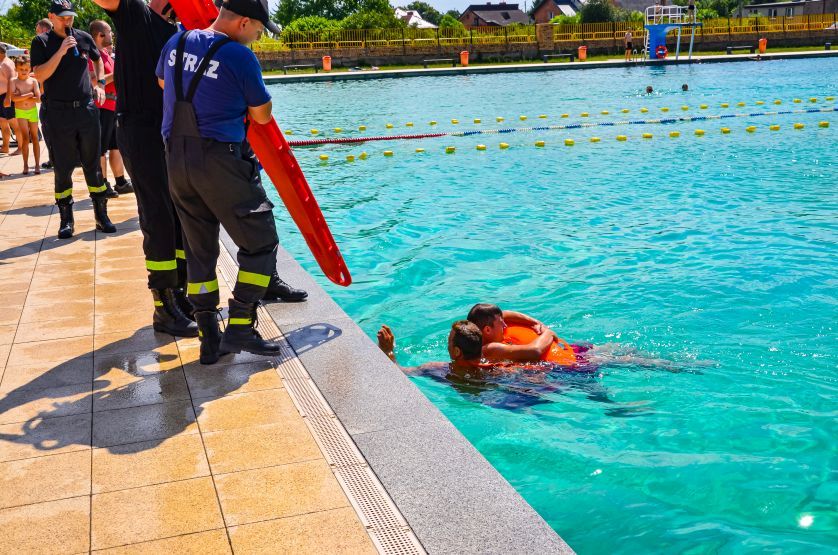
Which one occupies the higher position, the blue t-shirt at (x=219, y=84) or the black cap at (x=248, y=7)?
the black cap at (x=248, y=7)

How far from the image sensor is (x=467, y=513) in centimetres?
330

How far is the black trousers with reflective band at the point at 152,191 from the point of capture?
543cm

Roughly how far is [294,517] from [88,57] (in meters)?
6.96

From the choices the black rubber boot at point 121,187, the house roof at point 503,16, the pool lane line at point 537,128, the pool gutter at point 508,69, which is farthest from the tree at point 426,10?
the black rubber boot at point 121,187

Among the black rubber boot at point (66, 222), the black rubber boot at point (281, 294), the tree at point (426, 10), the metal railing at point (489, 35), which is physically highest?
the tree at point (426, 10)

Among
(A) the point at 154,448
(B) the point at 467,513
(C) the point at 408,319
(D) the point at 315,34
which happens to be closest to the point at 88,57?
(C) the point at 408,319

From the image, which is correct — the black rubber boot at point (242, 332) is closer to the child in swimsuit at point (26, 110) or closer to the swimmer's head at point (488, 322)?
the swimmer's head at point (488, 322)

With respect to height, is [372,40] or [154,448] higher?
[372,40]

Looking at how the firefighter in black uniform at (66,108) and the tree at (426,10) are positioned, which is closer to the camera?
the firefighter in black uniform at (66,108)

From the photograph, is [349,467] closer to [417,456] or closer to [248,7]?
[417,456]

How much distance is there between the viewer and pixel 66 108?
793 centimetres

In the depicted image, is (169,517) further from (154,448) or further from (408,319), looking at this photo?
(408,319)

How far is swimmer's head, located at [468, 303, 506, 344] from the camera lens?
230 inches

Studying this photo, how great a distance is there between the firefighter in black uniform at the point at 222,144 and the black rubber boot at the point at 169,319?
2.30ft
